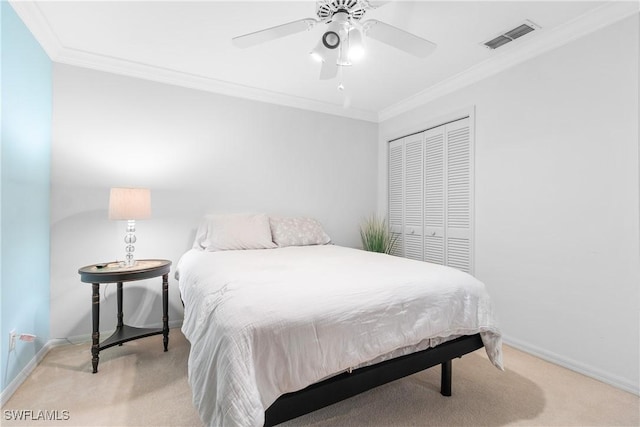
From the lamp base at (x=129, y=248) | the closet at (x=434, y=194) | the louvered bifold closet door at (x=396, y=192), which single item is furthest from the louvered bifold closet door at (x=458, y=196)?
the lamp base at (x=129, y=248)

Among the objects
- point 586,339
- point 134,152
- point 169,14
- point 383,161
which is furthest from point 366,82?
point 586,339

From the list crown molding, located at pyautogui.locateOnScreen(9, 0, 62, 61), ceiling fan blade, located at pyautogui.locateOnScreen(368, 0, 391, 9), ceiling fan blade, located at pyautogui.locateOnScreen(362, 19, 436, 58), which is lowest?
ceiling fan blade, located at pyautogui.locateOnScreen(362, 19, 436, 58)

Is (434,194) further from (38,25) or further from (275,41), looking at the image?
(38,25)

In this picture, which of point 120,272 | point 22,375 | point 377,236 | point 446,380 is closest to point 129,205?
point 120,272

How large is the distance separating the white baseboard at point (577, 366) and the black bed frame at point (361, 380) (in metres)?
1.02

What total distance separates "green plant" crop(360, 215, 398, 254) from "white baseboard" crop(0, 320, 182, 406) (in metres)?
2.30

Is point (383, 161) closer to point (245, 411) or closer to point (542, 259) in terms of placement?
point (542, 259)

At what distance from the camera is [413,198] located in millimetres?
3672

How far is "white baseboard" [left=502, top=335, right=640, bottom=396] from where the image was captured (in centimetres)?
190

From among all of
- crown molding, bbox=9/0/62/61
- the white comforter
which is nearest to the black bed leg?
the white comforter

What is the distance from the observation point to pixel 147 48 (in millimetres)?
2492

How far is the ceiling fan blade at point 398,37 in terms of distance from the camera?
1.69m

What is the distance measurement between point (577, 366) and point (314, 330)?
2147 mm

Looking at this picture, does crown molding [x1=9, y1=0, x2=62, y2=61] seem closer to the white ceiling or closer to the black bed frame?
the white ceiling
